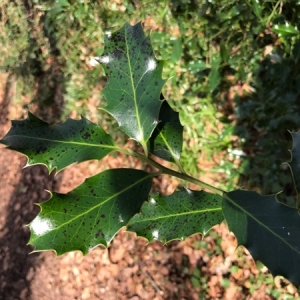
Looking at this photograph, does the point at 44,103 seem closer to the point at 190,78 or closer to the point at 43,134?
the point at 190,78

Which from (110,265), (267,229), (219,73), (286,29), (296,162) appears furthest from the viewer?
(110,265)

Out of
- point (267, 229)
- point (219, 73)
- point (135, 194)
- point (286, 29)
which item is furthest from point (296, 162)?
point (219, 73)

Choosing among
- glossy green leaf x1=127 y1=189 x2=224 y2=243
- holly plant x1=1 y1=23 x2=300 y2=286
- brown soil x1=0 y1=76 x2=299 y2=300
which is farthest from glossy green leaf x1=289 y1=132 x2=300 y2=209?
brown soil x1=0 y1=76 x2=299 y2=300

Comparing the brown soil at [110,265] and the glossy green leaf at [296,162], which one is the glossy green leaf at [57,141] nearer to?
the glossy green leaf at [296,162]

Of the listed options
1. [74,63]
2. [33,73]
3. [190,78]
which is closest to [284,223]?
[190,78]

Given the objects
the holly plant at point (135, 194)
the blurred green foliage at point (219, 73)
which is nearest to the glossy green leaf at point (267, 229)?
the holly plant at point (135, 194)

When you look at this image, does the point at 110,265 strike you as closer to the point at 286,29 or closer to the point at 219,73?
the point at 219,73

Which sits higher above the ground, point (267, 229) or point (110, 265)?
point (267, 229)
